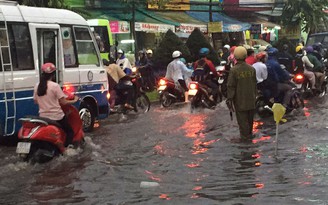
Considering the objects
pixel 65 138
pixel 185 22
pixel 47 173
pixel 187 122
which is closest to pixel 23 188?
pixel 47 173

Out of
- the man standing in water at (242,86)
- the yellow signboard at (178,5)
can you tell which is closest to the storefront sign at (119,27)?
the yellow signboard at (178,5)

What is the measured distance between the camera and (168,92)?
15961mm

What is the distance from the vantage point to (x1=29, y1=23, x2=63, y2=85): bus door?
9.59 m

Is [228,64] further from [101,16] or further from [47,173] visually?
[47,173]

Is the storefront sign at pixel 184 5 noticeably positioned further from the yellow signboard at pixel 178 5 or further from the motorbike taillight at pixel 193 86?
the motorbike taillight at pixel 193 86

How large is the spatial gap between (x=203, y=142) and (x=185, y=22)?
61.8 feet

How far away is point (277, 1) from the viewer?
36969mm

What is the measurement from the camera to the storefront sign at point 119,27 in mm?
23663

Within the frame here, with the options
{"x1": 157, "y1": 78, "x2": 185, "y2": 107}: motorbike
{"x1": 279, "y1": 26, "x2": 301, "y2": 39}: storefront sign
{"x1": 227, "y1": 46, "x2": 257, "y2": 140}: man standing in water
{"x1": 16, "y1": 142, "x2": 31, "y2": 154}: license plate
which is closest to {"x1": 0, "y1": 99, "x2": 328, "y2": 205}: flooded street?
{"x1": 16, "y1": 142, "x2": 31, "y2": 154}: license plate

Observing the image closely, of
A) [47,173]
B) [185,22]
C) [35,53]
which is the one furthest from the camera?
[185,22]

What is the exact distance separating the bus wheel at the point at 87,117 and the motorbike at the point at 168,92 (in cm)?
450

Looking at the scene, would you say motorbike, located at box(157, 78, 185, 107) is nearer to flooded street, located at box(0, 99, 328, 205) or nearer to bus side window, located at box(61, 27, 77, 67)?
flooded street, located at box(0, 99, 328, 205)

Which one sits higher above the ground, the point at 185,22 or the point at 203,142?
the point at 185,22

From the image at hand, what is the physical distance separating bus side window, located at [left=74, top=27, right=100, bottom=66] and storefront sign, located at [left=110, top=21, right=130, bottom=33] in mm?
12329
